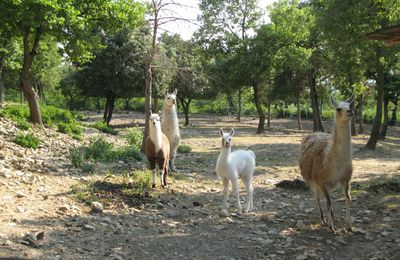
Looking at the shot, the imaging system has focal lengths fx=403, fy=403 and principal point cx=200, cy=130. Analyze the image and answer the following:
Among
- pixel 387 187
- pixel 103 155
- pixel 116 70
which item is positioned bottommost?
pixel 387 187

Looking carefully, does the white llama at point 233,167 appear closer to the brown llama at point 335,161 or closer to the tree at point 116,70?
the brown llama at point 335,161

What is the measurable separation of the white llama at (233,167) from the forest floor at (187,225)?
38 cm

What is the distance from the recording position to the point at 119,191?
26.1 feet

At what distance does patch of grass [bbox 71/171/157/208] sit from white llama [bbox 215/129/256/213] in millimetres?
1438

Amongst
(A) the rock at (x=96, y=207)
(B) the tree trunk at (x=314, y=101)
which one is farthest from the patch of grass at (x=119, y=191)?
(B) the tree trunk at (x=314, y=101)

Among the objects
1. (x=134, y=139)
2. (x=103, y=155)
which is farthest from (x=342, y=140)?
(x=134, y=139)

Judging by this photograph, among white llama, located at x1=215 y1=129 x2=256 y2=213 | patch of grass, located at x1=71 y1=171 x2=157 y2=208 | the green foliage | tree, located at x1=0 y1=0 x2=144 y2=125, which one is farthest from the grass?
tree, located at x1=0 y1=0 x2=144 y2=125

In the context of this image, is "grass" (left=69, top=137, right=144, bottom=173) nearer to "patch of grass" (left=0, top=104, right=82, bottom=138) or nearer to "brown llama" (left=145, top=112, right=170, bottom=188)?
"brown llama" (left=145, top=112, right=170, bottom=188)

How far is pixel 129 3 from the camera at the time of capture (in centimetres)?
1478

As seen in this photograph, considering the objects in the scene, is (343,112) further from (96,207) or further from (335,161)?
(96,207)

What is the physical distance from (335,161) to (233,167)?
1939 millimetres

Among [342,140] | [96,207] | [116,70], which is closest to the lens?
[342,140]

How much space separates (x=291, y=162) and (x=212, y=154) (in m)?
→ 3.28

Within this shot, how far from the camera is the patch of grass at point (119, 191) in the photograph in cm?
733
